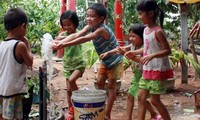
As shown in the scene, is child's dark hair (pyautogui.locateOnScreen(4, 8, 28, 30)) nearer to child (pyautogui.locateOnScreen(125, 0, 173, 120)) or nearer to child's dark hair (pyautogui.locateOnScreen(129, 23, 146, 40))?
child (pyautogui.locateOnScreen(125, 0, 173, 120))

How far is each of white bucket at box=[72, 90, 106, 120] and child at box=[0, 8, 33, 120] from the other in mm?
732

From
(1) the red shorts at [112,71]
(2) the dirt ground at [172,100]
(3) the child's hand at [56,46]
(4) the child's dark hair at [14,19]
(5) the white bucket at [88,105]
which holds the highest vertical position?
(4) the child's dark hair at [14,19]

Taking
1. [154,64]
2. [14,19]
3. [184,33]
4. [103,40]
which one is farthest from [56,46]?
[184,33]

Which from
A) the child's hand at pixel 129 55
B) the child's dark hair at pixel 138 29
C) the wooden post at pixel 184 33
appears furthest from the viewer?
the wooden post at pixel 184 33

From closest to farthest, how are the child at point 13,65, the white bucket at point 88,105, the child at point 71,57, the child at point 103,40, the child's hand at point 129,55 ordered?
the child at point 13,65 → the child's hand at point 129,55 → the white bucket at point 88,105 → the child at point 103,40 → the child at point 71,57

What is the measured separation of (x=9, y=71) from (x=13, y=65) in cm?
7

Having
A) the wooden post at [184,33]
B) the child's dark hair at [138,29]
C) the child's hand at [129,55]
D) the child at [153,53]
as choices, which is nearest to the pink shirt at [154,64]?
the child at [153,53]

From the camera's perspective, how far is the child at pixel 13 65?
3.23 m

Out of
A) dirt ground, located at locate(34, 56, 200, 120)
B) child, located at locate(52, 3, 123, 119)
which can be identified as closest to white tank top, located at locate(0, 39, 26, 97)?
child, located at locate(52, 3, 123, 119)

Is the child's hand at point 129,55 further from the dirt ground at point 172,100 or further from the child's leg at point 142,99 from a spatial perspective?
the dirt ground at point 172,100

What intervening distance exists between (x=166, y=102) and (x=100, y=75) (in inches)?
79.2

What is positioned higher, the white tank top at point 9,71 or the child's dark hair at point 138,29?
the child's dark hair at point 138,29

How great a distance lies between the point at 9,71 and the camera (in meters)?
3.25

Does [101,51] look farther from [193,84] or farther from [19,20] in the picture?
[193,84]
